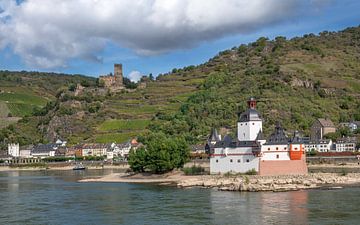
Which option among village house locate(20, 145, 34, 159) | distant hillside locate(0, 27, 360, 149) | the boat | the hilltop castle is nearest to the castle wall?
distant hillside locate(0, 27, 360, 149)

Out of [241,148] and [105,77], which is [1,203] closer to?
[241,148]

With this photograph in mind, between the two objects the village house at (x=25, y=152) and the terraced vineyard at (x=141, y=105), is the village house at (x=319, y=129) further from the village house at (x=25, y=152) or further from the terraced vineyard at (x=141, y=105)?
the village house at (x=25, y=152)

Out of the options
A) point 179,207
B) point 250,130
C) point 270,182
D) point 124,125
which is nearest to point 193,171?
point 250,130

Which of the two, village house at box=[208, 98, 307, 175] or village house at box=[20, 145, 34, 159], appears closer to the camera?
village house at box=[208, 98, 307, 175]

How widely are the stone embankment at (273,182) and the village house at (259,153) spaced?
7.20 feet

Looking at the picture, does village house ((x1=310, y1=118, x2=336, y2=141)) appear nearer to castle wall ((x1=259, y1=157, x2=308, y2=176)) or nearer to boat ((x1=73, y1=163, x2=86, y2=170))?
boat ((x1=73, y1=163, x2=86, y2=170))

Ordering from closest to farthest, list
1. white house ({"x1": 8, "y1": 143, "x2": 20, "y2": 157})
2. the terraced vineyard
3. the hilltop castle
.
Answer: the terraced vineyard
white house ({"x1": 8, "y1": 143, "x2": 20, "y2": 157})
the hilltop castle

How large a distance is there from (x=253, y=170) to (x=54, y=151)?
86.9 meters

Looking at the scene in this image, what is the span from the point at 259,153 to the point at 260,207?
2163cm

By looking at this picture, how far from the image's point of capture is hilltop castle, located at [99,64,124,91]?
610ft

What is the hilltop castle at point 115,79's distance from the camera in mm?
185800

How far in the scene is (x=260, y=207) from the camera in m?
41.4

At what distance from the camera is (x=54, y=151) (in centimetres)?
14038

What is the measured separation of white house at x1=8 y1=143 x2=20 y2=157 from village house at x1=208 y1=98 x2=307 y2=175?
93.1m
